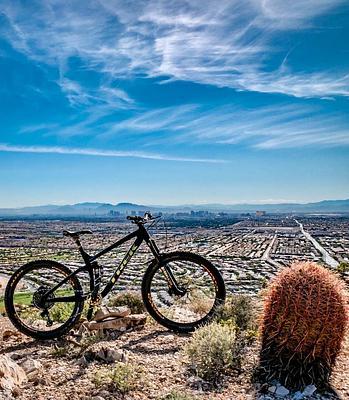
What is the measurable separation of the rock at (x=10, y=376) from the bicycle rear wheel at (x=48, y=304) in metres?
1.94

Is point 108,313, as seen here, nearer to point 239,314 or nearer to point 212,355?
point 239,314

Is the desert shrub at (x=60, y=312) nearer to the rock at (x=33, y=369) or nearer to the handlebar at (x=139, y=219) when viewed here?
the rock at (x=33, y=369)

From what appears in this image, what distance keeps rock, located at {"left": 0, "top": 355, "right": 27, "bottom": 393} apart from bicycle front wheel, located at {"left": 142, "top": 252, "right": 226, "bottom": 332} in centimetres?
271

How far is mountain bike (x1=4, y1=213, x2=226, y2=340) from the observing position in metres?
8.00

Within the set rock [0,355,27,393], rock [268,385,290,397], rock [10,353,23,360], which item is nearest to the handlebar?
rock [10,353,23,360]

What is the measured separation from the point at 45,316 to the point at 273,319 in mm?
4376

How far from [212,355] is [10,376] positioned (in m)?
2.77

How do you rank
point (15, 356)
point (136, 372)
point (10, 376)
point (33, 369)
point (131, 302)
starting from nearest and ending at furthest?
point (10, 376) → point (136, 372) → point (33, 369) → point (15, 356) → point (131, 302)

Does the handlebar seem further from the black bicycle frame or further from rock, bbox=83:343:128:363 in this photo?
rock, bbox=83:343:128:363

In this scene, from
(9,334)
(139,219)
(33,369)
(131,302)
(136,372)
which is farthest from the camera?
(131,302)

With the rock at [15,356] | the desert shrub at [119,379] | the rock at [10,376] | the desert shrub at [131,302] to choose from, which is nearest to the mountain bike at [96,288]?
the rock at [15,356]

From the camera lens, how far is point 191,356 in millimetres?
6445

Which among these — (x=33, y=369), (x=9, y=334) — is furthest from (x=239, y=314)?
(x=9, y=334)

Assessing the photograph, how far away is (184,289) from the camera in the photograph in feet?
27.5
